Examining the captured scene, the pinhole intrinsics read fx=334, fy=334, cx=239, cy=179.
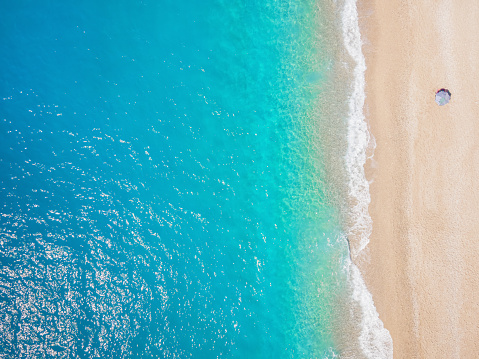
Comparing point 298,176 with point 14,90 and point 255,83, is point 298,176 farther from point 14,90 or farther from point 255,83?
point 14,90

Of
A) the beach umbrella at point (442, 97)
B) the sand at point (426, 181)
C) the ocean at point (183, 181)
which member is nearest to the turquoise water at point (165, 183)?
the ocean at point (183, 181)

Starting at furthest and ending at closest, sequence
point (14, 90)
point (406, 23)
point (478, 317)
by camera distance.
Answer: point (14, 90)
point (406, 23)
point (478, 317)

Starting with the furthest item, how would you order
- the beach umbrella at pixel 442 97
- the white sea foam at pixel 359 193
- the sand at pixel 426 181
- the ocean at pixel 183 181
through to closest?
the ocean at pixel 183 181 < the white sea foam at pixel 359 193 < the beach umbrella at pixel 442 97 < the sand at pixel 426 181

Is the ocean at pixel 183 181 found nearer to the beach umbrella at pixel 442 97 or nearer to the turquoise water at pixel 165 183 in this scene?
the turquoise water at pixel 165 183

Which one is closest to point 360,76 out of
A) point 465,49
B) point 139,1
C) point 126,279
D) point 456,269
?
point 465,49

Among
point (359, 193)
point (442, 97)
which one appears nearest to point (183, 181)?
point (359, 193)

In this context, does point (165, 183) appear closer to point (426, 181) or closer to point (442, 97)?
point (426, 181)

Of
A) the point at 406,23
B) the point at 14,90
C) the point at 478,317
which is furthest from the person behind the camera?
the point at 14,90

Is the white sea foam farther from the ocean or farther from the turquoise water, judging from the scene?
the turquoise water
